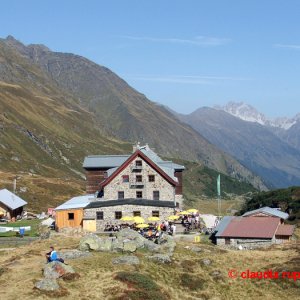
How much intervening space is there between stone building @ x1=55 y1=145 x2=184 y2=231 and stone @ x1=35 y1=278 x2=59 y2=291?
91.4ft

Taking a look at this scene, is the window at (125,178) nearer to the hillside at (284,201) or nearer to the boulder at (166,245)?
the boulder at (166,245)

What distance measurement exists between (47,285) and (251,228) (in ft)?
108

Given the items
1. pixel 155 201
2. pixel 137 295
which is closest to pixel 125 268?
pixel 137 295

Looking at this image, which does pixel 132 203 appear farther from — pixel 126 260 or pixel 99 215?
pixel 126 260

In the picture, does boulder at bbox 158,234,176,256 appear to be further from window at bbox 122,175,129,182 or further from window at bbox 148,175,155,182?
window at bbox 122,175,129,182

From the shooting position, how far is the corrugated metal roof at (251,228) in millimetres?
61281

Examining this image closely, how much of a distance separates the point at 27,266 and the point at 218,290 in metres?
16.1

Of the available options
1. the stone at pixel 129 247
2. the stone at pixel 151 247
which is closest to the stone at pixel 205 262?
the stone at pixel 151 247

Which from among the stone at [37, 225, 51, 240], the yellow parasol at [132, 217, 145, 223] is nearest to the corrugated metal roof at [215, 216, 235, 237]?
the yellow parasol at [132, 217, 145, 223]

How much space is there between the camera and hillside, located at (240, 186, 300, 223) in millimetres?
108250

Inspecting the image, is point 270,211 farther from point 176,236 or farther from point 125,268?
point 125,268

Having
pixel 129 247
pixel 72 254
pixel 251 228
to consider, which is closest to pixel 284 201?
pixel 251 228

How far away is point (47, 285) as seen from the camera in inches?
1454

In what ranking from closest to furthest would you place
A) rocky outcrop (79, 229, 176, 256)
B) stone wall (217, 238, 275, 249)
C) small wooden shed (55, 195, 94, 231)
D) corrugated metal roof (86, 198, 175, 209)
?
rocky outcrop (79, 229, 176, 256), stone wall (217, 238, 275, 249), small wooden shed (55, 195, 94, 231), corrugated metal roof (86, 198, 175, 209)
